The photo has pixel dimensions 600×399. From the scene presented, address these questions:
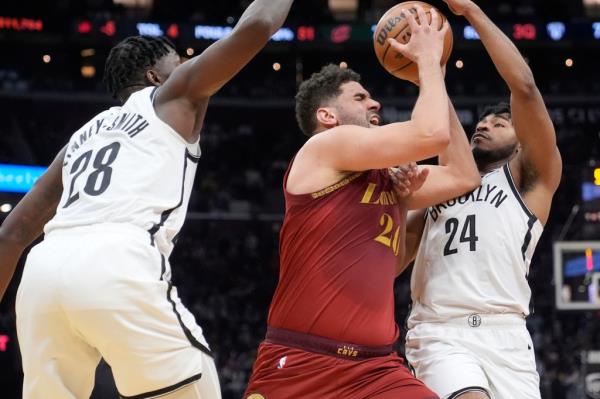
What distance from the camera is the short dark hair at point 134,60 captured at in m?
3.80

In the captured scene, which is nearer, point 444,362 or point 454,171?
point 444,362

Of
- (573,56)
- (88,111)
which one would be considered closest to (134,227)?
(88,111)

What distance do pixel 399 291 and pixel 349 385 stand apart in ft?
58.7

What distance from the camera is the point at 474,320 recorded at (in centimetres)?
432

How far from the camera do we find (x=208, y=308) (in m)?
20.6

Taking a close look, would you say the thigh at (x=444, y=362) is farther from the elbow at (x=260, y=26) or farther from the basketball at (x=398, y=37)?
the elbow at (x=260, y=26)

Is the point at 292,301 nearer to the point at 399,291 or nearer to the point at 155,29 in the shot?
the point at 399,291

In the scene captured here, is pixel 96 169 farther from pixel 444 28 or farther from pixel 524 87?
pixel 524 87

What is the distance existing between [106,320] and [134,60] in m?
1.27

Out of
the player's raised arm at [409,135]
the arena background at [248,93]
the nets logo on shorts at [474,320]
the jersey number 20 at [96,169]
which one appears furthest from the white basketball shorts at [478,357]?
the arena background at [248,93]

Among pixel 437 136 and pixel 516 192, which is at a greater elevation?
pixel 437 136

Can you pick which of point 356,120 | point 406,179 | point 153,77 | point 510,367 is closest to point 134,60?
point 153,77

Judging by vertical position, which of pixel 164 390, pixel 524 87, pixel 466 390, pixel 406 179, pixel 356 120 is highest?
pixel 524 87

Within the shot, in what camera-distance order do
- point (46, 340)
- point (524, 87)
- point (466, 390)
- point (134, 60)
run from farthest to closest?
point (524, 87) → point (466, 390) → point (134, 60) → point (46, 340)
